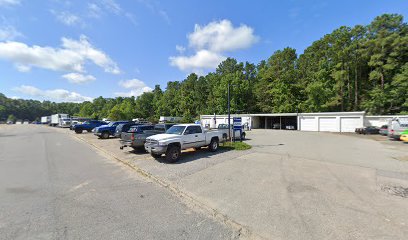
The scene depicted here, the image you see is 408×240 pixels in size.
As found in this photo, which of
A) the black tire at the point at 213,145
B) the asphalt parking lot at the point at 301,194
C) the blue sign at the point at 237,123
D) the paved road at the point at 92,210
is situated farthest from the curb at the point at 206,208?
the blue sign at the point at 237,123

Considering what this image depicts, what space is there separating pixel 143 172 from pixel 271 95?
50.1 m

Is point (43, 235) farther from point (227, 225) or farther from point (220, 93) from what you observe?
point (220, 93)

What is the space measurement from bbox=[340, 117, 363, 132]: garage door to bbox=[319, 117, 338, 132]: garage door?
3.55 ft

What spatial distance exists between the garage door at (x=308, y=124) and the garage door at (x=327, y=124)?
996 mm

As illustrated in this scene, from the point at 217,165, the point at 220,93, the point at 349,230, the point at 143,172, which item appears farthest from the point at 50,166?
the point at 220,93

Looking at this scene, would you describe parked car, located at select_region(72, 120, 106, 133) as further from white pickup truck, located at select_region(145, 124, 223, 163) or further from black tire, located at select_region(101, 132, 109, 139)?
white pickup truck, located at select_region(145, 124, 223, 163)

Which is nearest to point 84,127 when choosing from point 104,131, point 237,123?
point 104,131

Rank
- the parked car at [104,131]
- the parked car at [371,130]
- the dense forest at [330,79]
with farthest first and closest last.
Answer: the dense forest at [330,79] → the parked car at [371,130] → the parked car at [104,131]

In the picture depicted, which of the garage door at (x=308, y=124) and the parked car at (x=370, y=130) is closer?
the parked car at (x=370, y=130)

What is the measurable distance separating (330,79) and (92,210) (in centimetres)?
5268

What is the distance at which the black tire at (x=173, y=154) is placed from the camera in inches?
379

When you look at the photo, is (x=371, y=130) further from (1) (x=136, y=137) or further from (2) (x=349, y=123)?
(1) (x=136, y=137)

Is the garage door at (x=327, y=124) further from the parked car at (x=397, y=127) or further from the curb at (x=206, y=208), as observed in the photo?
the curb at (x=206, y=208)

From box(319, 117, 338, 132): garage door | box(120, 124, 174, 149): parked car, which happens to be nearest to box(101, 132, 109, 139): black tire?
box(120, 124, 174, 149): parked car
